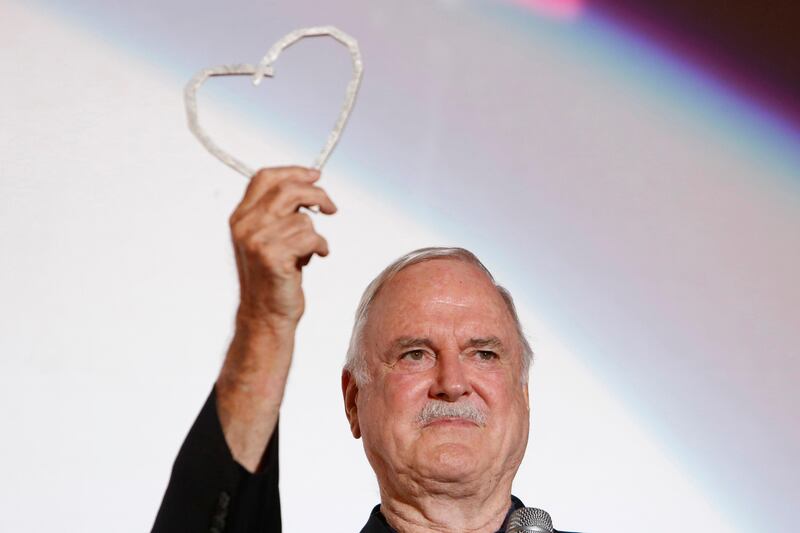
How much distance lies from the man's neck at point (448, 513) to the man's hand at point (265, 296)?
1.38 feet

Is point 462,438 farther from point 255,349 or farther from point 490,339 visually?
point 255,349

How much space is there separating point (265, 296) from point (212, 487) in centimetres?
26

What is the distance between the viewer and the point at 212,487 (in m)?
1.40

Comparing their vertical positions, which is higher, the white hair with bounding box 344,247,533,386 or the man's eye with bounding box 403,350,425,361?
the white hair with bounding box 344,247,533,386

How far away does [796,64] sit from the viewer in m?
3.08

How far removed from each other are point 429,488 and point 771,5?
1.93 m

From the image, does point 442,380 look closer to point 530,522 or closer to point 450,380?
point 450,380

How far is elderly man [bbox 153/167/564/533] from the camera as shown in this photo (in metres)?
1.34

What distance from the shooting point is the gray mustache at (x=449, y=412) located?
1730 mm

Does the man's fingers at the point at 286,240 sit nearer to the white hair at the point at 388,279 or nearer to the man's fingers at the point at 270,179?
the man's fingers at the point at 270,179

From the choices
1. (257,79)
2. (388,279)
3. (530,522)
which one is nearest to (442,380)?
(388,279)

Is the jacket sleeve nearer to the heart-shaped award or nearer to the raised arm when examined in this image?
the raised arm

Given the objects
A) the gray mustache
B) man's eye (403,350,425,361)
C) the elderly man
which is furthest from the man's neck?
man's eye (403,350,425,361)

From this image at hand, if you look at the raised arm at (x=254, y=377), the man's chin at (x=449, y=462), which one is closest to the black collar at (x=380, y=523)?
the man's chin at (x=449, y=462)
